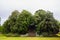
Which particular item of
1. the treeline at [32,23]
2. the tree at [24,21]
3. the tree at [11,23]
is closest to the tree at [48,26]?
the treeline at [32,23]

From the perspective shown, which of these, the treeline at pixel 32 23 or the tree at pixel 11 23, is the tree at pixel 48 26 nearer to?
the treeline at pixel 32 23

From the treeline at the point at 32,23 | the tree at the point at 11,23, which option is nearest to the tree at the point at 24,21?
the treeline at the point at 32,23

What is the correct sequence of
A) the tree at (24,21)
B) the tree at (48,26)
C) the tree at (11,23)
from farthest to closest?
the tree at (24,21), the tree at (48,26), the tree at (11,23)

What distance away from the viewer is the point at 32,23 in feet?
60.2

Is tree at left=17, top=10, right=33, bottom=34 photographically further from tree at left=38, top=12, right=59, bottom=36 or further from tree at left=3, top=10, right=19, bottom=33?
tree at left=38, top=12, right=59, bottom=36

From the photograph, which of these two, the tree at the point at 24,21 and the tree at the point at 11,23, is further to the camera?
the tree at the point at 24,21

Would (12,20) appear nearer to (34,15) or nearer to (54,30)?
(34,15)

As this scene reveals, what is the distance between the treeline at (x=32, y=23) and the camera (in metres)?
17.3

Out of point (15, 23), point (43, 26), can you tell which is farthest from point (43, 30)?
point (15, 23)

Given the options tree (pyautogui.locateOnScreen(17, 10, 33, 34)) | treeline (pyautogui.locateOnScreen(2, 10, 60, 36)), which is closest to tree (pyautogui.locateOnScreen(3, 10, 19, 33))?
treeline (pyautogui.locateOnScreen(2, 10, 60, 36))

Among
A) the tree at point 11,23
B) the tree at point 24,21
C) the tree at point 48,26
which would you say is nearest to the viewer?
the tree at point 11,23

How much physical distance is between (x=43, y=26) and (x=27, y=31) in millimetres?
1768

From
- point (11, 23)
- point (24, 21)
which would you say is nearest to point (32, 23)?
point (24, 21)

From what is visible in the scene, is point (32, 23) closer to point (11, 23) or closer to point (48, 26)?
point (48, 26)
